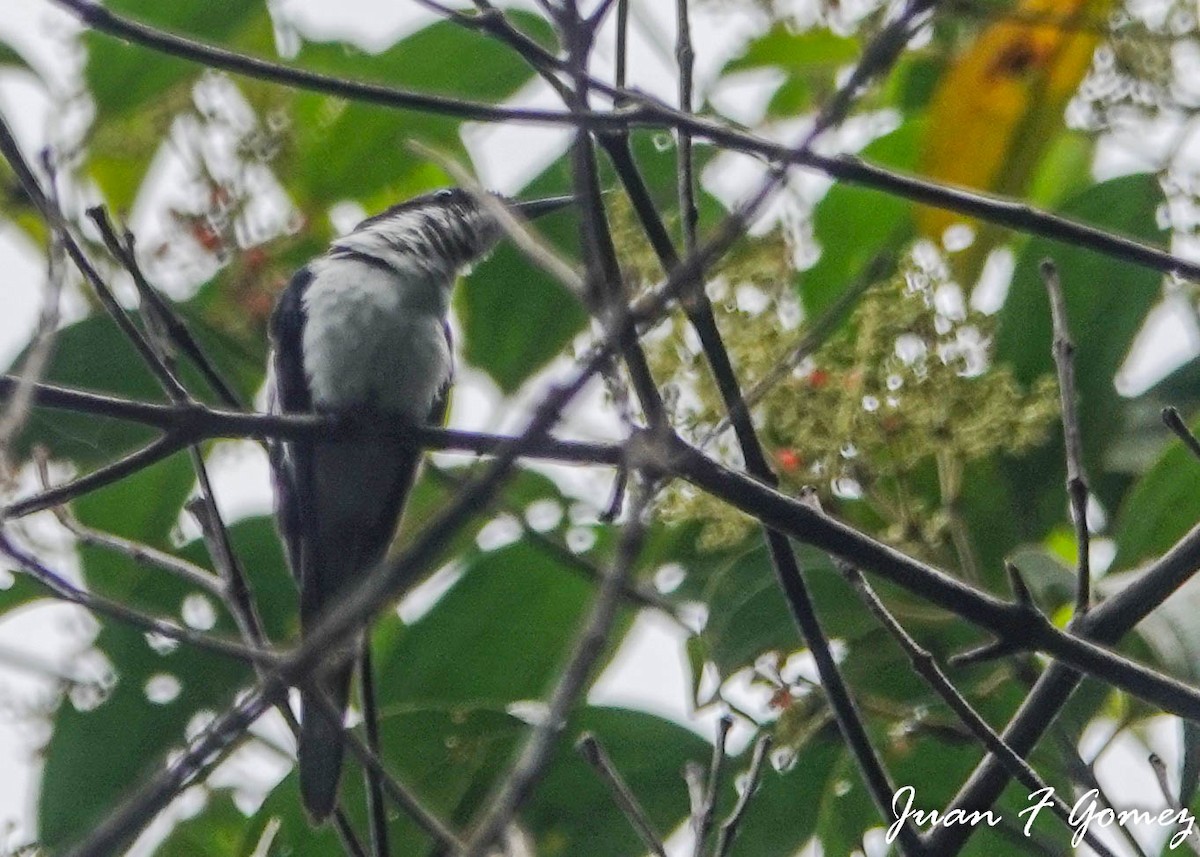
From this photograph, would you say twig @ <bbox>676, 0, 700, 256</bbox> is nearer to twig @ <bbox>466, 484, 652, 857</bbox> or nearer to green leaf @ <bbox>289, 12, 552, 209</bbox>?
twig @ <bbox>466, 484, 652, 857</bbox>

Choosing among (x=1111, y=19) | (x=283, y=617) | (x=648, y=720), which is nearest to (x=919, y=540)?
(x=648, y=720)

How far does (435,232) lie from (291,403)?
0.55m

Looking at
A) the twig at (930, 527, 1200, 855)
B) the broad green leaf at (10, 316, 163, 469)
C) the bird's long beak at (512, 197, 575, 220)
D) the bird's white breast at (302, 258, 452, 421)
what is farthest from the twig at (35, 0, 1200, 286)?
the bird's long beak at (512, 197, 575, 220)

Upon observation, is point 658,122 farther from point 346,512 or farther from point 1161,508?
point 346,512

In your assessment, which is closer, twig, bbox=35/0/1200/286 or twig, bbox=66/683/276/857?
twig, bbox=66/683/276/857

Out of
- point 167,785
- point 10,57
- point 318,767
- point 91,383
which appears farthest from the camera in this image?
point 10,57

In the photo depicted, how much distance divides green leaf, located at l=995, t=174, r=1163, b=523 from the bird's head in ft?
3.37

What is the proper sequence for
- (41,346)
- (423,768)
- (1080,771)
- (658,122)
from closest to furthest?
(41,346)
(658,122)
(1080,771)
(423,768)

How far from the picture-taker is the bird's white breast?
338cm

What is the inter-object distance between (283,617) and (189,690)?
32 centimetres

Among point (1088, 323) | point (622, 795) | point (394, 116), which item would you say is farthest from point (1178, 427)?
point (394, 116)

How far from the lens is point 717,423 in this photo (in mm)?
2857

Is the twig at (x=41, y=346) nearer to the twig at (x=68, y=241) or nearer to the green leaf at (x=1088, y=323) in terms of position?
the twig at (x=68, y=241)

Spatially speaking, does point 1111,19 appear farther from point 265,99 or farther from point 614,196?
point 265,99
